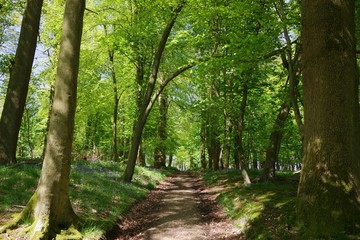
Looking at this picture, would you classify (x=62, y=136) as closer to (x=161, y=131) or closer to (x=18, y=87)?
(x=18, y=87)

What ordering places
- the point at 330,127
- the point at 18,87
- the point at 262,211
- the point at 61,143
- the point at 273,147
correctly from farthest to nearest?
the point at 273,147 → the point at 18,87 → the point at 262,211 → the point at 61,143 → the point at 330,127

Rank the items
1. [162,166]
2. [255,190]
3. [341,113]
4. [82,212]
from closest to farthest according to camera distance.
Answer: [341,113] → [82,212] → [255,190] → [162,166]

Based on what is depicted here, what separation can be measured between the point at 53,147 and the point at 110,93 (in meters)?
20.8

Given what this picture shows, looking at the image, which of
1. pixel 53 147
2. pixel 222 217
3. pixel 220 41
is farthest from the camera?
pixel 220 41

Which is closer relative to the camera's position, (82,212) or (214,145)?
(82,212)

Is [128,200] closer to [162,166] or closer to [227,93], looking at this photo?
[227,93]

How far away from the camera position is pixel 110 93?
88.7 ft

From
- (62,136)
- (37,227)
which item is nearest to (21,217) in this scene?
(37,227)

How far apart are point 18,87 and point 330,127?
10124 mm

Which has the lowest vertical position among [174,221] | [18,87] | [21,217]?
[174,221]

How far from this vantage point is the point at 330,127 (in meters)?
5.72

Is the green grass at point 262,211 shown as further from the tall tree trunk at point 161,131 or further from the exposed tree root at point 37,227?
the tall tree trunk at point 161,131

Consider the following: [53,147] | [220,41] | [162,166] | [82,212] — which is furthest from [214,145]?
[53,147]

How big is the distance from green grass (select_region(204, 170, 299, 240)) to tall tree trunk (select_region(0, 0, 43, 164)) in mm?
7943
